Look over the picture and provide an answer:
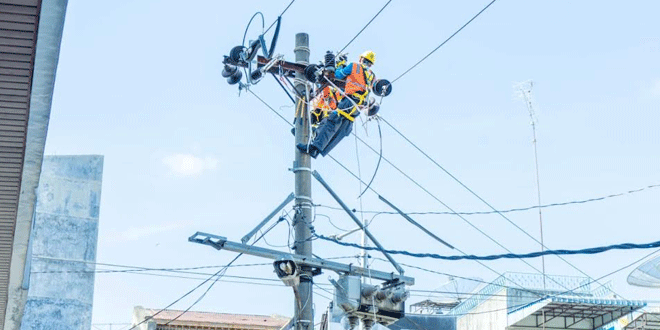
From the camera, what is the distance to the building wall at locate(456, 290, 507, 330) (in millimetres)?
34750

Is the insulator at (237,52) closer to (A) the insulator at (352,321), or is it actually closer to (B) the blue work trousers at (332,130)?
(B) the blue work trousers at (332,130)

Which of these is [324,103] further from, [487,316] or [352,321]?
[487,316]

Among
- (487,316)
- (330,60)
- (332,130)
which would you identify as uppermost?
(330,60)

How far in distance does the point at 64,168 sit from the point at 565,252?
22.5 m

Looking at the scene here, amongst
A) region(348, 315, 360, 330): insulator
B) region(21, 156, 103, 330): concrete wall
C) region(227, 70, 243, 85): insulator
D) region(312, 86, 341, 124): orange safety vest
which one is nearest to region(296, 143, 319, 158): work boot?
region(312, 86, 341, 124): orange safety vest

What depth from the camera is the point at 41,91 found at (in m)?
7.95

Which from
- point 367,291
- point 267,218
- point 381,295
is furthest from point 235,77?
point 381,295

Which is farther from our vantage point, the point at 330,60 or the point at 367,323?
the point at 330,60

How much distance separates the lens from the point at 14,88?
818 cm

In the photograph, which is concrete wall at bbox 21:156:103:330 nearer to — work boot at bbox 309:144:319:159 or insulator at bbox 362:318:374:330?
work boot at bbox 309:144:319:159

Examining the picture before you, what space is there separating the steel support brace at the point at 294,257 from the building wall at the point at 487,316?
20310mm

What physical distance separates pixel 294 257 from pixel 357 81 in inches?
116

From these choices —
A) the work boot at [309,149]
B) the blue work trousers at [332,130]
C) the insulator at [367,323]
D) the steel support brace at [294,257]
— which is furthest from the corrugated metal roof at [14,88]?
the insulator at [367,323]

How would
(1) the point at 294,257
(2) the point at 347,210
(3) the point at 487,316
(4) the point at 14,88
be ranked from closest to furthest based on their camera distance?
(4) the point at 14,88, (1) the point at 294,257, (2) the point at 347,210, (3) the point at 487,316
